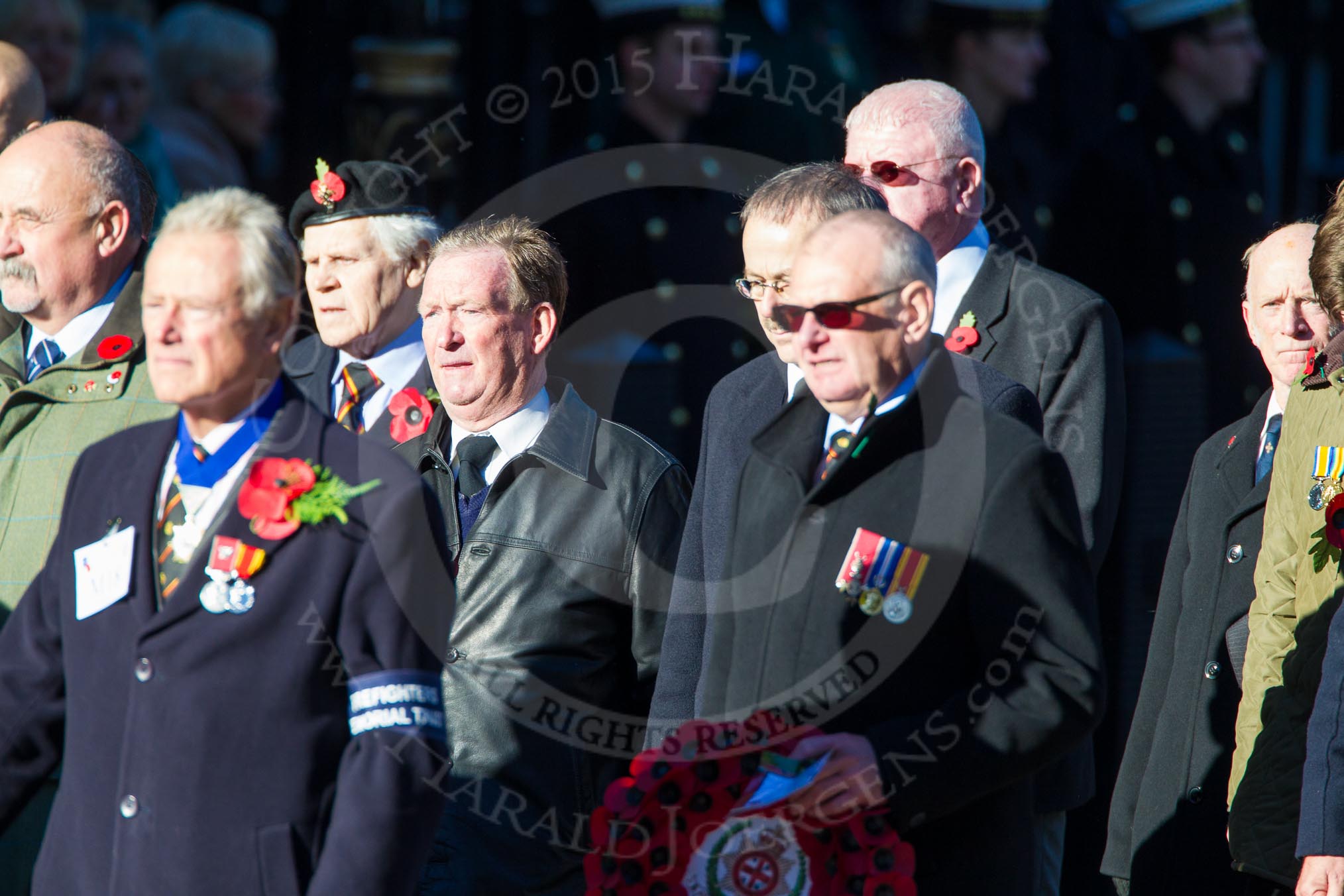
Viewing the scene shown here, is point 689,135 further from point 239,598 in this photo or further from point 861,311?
point 239,598

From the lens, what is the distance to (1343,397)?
334 cm

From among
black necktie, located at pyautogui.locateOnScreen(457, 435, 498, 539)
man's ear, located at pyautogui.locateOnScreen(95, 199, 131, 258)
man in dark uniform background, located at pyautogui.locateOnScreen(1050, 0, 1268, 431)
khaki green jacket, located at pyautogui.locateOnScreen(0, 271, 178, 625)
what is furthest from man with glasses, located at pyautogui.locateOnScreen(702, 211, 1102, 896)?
man in dark uniform background, located at pyautogui.locateOnScreen(1050, 0, 1268, 431)

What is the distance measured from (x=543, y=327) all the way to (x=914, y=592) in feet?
4.48

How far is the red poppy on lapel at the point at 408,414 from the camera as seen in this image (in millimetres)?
4148

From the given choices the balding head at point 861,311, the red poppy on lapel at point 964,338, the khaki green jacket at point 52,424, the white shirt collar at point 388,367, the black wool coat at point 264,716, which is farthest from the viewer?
the white shirt collar at point 388,367

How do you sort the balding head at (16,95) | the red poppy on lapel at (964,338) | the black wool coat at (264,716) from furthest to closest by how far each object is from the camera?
the balding head at (16,95) < the red poppy on lapel at (964,338) < the black wool coat at (264,716)

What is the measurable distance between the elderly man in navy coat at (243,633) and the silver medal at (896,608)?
2.26ft

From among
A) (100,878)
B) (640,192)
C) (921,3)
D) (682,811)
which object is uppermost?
(921,3)

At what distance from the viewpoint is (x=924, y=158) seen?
13.2 ft

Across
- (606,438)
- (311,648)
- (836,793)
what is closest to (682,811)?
(836,793)

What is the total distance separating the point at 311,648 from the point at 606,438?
1264 mm

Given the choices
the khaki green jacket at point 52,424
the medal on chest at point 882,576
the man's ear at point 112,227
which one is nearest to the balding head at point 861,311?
the medal on chest at point 882,576

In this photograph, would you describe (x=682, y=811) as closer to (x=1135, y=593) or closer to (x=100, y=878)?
(x=100, y=878)

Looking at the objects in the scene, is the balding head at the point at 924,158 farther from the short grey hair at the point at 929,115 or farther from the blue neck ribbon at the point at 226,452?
the blue neck ribbon at the point at 226,452
